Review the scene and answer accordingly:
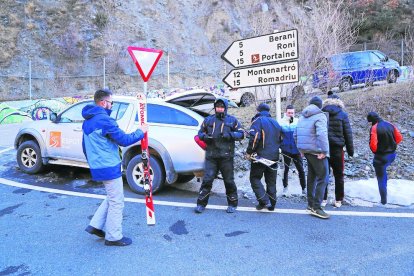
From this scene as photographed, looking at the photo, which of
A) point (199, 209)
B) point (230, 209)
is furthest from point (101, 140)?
point (230, 209)

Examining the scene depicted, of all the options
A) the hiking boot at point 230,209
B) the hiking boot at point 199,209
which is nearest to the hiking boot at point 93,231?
the hiking boot at point 199,209

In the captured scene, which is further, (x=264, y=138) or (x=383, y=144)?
(x=383, y=144)

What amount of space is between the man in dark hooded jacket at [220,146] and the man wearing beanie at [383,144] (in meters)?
2.15

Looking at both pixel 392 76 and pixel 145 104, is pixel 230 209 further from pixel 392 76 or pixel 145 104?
pixel 392 76

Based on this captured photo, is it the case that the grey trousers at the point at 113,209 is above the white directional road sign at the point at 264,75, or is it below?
below

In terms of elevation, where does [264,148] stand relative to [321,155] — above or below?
above

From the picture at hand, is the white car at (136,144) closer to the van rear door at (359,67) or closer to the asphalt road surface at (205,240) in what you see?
the asphalt road surface at (205,240)

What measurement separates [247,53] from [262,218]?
3055mm

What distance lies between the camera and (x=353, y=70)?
13.4m

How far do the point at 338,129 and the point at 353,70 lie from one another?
873 cm

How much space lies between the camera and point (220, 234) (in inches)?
186

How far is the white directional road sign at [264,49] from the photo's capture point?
6348mm

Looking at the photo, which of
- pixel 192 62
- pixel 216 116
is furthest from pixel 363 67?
pixel 192 62

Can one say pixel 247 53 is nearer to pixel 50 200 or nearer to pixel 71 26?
pixel 50 200
